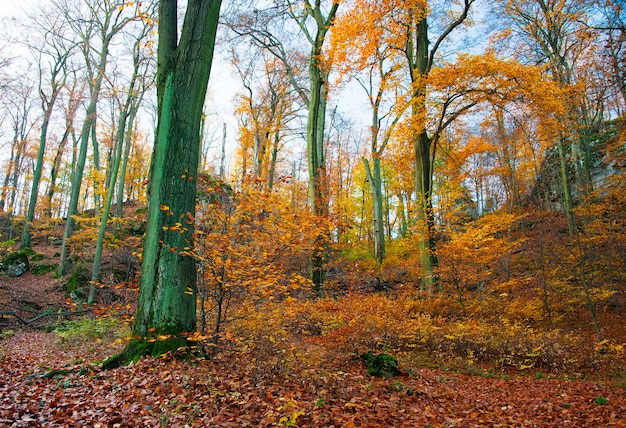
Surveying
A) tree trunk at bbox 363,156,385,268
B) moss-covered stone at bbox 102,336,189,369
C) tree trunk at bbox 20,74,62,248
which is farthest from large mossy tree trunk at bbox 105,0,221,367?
tree trunk at bbox 20,74,62,248

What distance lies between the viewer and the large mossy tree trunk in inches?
169

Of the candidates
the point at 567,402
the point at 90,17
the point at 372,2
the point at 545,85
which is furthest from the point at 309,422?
the point at 90,17

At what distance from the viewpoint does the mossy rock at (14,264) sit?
13328 mm

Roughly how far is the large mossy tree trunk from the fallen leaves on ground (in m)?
0.40

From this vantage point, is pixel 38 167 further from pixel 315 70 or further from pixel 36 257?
pixel 315 70

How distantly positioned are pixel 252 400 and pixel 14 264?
15066 millimetres

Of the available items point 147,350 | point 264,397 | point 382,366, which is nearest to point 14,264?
point 147,350

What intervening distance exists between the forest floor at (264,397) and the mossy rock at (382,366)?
12cm

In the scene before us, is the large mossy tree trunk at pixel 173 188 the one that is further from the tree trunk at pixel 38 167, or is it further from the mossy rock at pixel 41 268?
the tree trunk at pixel 38 167

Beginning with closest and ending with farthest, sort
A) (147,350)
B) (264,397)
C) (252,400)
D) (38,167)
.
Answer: (252,400)
(264,397)
(147,350)
(38,167)

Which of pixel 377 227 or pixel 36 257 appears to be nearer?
pixel 36 257

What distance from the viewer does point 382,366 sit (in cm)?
527

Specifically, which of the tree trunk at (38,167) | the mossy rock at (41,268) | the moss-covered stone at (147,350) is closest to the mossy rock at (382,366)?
the moss-covered stone at (147,350)

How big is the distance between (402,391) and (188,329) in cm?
289
